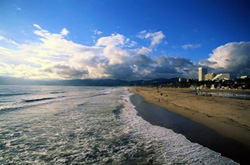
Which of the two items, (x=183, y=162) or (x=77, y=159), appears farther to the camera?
(x=77, y=159)

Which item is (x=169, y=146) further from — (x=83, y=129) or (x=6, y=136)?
(x=6, y=136)

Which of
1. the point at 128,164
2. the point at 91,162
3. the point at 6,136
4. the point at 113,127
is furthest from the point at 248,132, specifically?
the point at 6,136

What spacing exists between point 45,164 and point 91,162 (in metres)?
1.92

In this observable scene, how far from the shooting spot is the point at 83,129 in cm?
913

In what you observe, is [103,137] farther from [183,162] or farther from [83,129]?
[183,162]

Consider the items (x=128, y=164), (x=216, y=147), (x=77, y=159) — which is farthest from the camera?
(x=216, y=147)

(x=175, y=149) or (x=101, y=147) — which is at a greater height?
(x=175, y=149)

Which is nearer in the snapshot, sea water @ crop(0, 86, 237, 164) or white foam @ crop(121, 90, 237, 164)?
white foam @ crop(121, 90, 237, 164)

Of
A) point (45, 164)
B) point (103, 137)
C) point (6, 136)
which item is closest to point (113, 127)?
point (103, 137)

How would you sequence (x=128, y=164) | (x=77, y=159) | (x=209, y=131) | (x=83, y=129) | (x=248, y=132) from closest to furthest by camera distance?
(x=128, y=164)
(x=77, y=159)
(x=248, y=132)
(x=209, y=131)
(x=83, y=129)

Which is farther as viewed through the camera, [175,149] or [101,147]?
[101,147]

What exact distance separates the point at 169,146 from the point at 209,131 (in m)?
3.72

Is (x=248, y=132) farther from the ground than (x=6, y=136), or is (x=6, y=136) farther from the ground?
(x=248, y=132)

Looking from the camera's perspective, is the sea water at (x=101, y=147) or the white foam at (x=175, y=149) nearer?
the white foam at (x=175, y=149)
